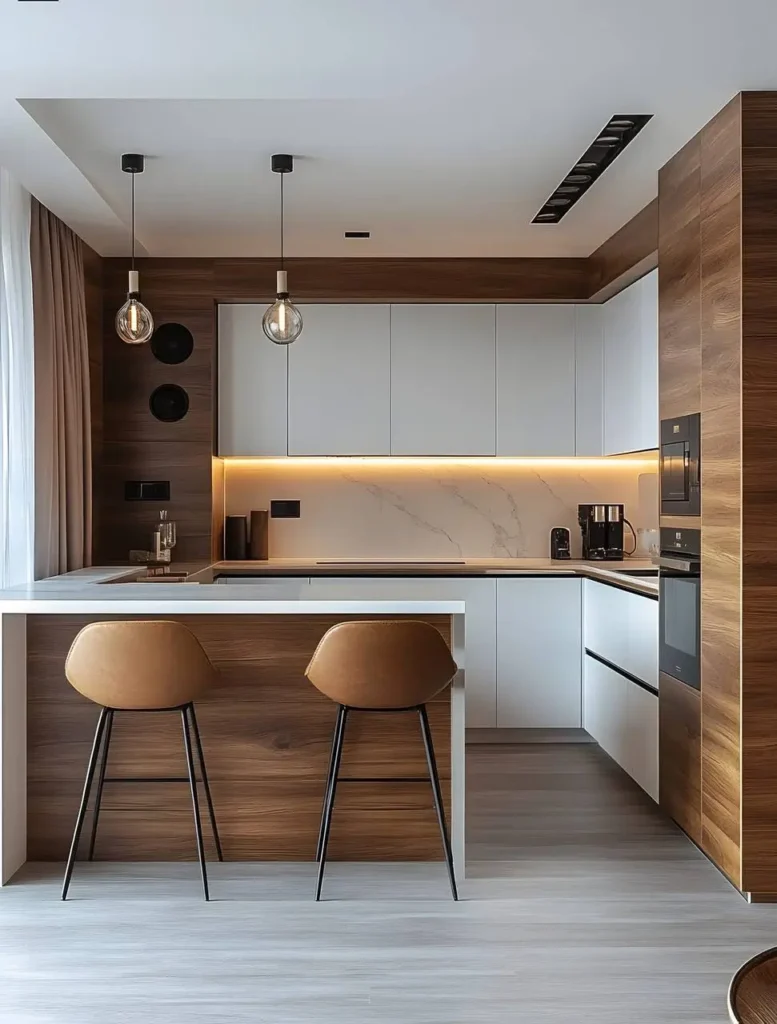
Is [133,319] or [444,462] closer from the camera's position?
[133,319]

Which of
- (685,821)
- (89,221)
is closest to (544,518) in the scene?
(685,821)

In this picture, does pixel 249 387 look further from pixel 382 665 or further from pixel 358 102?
pixel 382 665

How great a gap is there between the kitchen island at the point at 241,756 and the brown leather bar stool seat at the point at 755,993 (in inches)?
81.3

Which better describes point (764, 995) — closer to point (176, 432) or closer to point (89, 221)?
point (89, 221)

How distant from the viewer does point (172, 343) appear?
5.88 meters

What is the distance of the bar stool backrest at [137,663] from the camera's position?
318cm

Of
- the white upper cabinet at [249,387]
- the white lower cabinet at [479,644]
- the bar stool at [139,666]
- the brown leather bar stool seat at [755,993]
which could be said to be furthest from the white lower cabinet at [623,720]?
the brown leather bar stool seat at [755,993]

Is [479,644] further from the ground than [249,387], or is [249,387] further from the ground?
[249,387]

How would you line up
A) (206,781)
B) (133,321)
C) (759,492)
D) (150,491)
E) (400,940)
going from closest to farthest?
(400,940)
(759,492)
(206,781)
(133,321)
(150,491)

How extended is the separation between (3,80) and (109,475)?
2.94 meters

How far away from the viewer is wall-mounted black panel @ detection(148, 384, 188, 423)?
585cm

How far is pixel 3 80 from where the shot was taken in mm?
3107

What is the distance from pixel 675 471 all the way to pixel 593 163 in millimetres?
1274

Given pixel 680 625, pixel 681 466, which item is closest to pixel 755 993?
pixel 680 625
